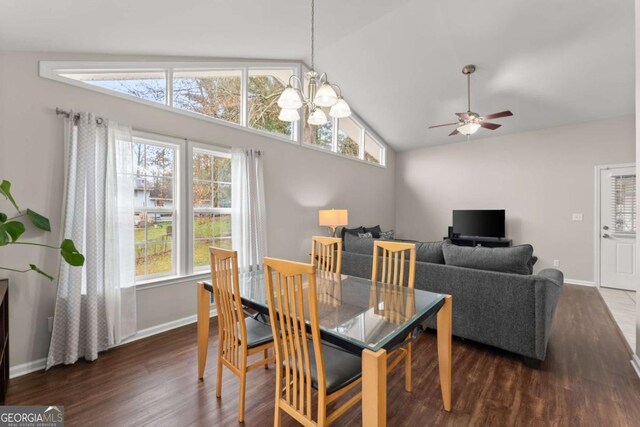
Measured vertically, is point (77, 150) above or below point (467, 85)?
below

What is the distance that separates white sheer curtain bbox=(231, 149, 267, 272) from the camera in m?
3.67

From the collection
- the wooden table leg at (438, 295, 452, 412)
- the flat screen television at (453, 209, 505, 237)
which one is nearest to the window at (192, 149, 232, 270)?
the wooden table leg at (438, 295, 452, 412)

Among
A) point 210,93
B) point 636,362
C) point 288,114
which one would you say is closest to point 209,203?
point 210,93

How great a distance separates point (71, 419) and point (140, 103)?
2629mm

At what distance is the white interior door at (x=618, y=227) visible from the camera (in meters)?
4.51

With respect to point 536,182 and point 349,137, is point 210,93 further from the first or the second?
point 536,182

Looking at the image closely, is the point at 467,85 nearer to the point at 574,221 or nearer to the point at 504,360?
the point at 574,221

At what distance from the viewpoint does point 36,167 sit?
7.61 feet

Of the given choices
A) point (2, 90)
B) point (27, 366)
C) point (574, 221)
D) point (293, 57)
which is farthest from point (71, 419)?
point (574, 221)

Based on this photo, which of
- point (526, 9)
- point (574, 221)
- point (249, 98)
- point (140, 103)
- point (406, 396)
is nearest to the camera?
point (406, 396)

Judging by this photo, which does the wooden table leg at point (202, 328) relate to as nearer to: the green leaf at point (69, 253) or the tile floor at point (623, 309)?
the green leaf at point (69, 253)

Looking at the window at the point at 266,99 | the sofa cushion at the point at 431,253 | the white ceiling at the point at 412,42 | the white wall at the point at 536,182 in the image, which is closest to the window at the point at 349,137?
the white ceiling at the point at 412,42

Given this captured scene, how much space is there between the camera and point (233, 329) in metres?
1.87

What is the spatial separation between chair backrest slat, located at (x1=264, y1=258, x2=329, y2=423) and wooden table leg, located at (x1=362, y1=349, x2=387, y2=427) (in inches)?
8.1
